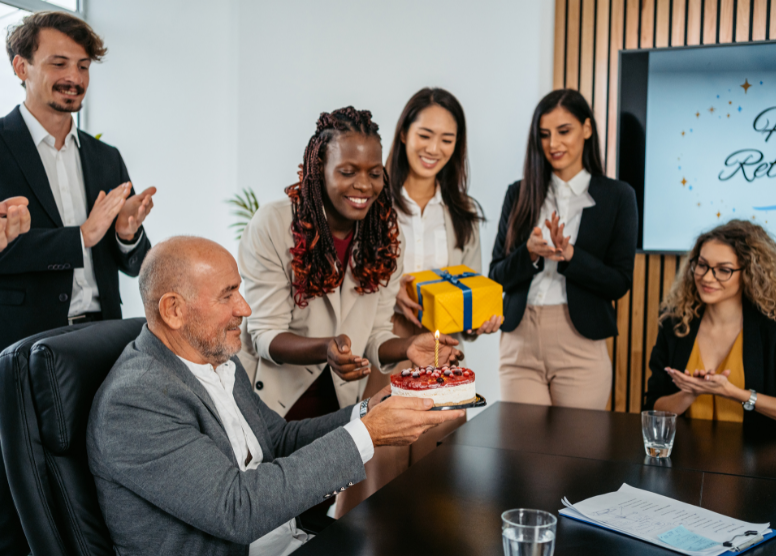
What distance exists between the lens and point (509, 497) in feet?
4.76

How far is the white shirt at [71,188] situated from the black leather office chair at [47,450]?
1.17m

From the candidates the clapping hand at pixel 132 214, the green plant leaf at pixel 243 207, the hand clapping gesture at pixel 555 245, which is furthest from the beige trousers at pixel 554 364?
the green plant leaf at pixel 243 207

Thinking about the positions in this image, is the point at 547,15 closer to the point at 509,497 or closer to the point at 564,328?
the point at 564,328

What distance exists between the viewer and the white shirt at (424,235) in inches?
110

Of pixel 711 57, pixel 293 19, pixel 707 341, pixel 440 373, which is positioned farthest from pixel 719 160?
pixel 293 19

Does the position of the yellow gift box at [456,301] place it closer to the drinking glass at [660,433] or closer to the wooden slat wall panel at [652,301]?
the drinking glass at [660,433]

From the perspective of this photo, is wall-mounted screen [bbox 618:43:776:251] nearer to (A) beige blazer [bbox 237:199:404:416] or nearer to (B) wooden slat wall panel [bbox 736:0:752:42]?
(B) wooden slat wall panel [bbox 736:0:752:42]

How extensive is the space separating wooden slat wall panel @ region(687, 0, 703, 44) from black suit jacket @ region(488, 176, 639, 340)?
1380mm

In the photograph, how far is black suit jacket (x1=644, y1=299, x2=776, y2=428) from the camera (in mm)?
2223

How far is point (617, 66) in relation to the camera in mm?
3754

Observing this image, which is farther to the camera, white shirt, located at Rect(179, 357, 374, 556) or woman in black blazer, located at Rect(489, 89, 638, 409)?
woman in black blazer, located at Rect(489, 89, 638, 409)

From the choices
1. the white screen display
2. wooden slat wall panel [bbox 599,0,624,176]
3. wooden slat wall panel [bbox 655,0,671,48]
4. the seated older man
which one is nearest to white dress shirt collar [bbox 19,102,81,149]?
the seated older man

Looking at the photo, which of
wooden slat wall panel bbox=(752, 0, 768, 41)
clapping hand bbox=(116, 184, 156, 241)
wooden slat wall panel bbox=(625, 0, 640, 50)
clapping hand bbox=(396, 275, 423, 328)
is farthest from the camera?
wooden slat wall panel bbox=(625, 0, 640, 50)

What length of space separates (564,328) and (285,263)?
3.91 ft
